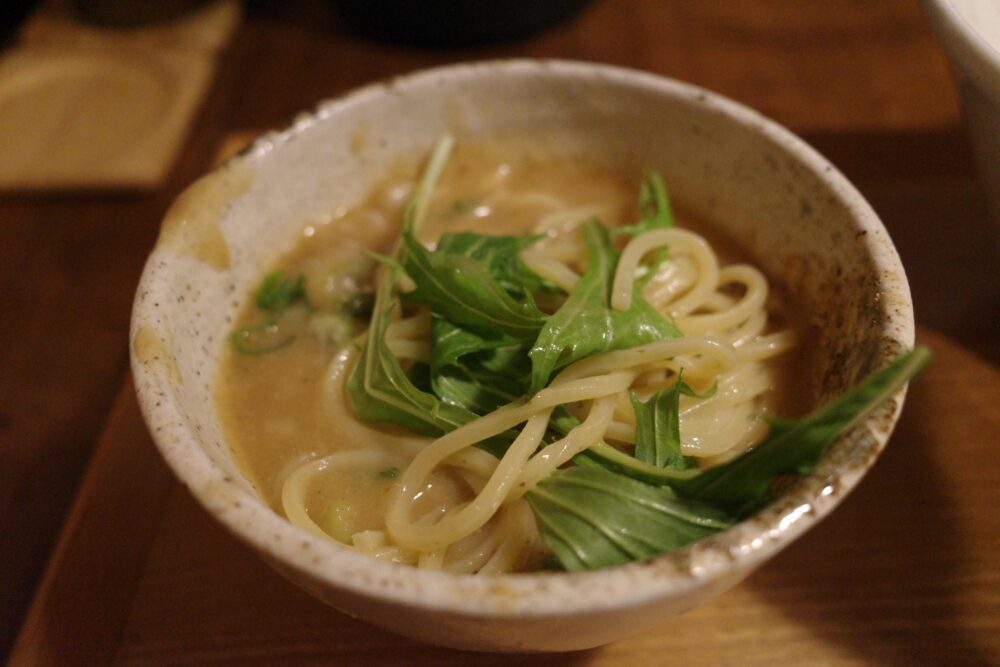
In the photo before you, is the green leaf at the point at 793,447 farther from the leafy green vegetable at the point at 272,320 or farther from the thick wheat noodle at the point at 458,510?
the leafy green vegetable at the point at 272,320

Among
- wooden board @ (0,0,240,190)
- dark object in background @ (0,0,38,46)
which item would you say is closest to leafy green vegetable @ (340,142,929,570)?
wooden board @ (0,0,240,190)

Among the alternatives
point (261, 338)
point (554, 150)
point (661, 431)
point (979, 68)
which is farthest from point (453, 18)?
point (661, 431)

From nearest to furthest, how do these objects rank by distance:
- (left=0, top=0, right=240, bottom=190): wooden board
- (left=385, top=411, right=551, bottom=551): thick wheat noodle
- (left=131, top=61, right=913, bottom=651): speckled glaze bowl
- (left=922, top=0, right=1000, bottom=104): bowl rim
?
(left=131, top=61, right=913, bottom=651): speckled glaze bowl → (left=385, top=411, right=551, bottom=551): thick wheat noodle → (left=922, top=0, right=1000, bottom=104): bowl rim → (left=0, top=0, right=240, bottom=190): wooden board

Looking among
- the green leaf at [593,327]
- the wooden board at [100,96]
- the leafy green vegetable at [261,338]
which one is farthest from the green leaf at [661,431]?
the wooden board at [100,96]

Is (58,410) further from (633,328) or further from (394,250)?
(633,328)

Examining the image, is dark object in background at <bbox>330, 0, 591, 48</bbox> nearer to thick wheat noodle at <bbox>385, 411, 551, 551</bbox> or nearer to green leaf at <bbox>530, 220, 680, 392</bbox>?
green leaf at <bbox>530, 220, 680, 392</bbox>

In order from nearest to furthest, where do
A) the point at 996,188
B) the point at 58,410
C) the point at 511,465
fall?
1. the point at 511,465
2. the point at 996,188
3. the point at 58,410

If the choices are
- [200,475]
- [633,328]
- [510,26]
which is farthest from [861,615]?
[510,26]
